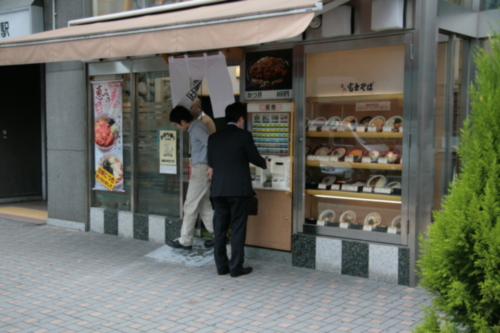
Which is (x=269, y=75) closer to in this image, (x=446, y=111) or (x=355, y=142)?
(x=355, y=142)

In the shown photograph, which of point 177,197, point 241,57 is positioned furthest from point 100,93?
point 241,57

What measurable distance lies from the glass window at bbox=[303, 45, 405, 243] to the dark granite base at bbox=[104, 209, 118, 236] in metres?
3.28

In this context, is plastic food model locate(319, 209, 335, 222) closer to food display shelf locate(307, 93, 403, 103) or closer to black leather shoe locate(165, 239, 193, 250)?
food display shelf locate(307, 93, 403, 103)

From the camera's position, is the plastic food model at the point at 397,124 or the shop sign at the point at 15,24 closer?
the plastic food model at the point at 397,124

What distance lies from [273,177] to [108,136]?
313 centimetres

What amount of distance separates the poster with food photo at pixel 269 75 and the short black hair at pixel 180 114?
77cm

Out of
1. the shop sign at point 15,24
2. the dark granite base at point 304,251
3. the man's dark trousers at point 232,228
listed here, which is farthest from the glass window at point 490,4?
the shop sign at point 15,24

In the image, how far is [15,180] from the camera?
1188 centimetres

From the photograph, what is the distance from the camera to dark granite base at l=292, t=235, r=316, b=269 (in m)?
6.61

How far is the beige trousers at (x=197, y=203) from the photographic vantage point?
7.07 metres

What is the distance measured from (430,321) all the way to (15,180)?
419 inches

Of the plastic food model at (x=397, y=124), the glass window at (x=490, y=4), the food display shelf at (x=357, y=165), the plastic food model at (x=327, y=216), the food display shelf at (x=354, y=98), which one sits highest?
the glass window at (x=490, y=4)

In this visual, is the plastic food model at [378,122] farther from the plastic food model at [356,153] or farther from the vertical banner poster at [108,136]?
the vertical banner poster at [108,136]

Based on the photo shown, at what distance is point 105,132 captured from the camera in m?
8.83
